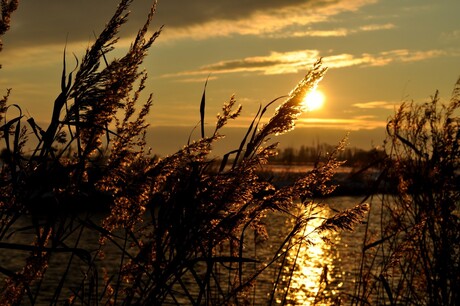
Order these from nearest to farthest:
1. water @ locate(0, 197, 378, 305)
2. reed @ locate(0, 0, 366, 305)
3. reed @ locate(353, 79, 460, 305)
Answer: reed @ locate(0, 0, 366, 305)
reed @ locate(353, 79, 460, 305)
water @ locate(0, 197, 378, 305)

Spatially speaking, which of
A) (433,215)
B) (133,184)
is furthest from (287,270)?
Answer: (133,184)

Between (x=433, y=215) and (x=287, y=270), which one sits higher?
(x=433, y=215)

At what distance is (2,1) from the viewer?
11.3ft

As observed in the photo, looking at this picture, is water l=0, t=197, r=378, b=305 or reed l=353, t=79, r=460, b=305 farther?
water l=0, t=197, r=378, b=305

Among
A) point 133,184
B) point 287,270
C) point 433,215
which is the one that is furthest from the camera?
point 287,270

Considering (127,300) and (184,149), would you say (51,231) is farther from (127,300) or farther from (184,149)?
(184,149)

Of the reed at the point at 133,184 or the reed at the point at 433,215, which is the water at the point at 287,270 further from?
the reed at the point at 133,184

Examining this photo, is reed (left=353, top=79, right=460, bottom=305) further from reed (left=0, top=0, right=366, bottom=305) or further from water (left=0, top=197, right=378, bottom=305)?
water (left=0, top=197, right=378, bottom=305)

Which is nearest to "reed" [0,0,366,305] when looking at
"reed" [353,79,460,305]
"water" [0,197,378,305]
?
"reed" [353,79,460,305]

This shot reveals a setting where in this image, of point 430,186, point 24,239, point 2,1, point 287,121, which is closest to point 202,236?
point 287,121

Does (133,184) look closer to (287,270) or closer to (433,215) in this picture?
(433,215)

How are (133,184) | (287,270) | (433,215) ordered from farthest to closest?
(287,270) < (433,215) < (133,184)

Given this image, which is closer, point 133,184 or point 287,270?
point 133,184

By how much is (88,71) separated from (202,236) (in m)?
0.93
